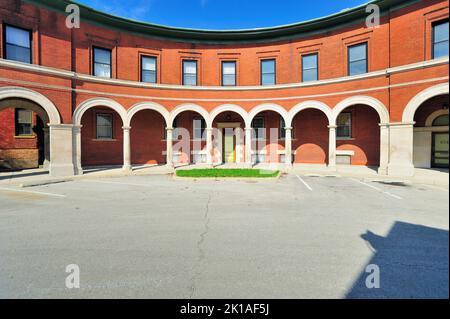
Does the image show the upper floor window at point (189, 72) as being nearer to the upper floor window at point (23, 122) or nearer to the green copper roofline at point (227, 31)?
the green copper roofline at point (227, 31)

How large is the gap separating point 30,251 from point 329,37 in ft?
64.3

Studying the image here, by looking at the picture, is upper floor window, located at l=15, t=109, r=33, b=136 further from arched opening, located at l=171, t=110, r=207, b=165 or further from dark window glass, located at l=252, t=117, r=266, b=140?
dark window glass, located at l=252, t=117, r=266, b=140

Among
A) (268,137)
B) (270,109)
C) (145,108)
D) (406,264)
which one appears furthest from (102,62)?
(406,264)

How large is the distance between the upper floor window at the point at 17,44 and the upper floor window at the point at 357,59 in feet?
65.0

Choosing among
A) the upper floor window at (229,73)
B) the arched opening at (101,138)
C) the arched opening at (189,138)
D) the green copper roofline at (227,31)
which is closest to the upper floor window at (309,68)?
the green copper roofline at (227,31)

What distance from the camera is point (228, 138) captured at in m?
20.8

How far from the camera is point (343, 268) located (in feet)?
12.2

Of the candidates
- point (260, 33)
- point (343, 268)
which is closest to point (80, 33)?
point (260, 33)

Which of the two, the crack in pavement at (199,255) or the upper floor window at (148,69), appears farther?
the upper floor window at (148,69)

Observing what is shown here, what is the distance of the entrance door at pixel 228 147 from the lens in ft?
67.9

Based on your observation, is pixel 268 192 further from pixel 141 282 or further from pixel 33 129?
pixel 33 129

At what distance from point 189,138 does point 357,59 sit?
13.5 m

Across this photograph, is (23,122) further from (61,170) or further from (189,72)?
(189,72)
